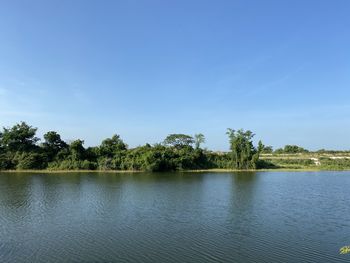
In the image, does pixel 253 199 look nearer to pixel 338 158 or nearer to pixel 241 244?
pixel 241 244

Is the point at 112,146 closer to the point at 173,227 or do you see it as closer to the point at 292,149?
the point at 173,227

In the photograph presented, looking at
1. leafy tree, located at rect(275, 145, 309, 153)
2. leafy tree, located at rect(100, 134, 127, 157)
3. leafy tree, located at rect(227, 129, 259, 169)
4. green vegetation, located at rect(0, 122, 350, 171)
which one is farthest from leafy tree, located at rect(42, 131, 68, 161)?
leafy tree, located at rect(275, 145, 309, 153)

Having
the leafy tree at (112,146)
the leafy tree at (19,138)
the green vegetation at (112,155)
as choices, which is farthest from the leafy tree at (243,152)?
the leafy tree at (19,138)

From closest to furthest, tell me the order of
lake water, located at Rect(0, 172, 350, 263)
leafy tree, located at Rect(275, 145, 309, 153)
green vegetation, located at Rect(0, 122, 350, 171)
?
lake water, located at Rect(0, 172, 350, 263) < green vegetation, located at Rect(0, 122, 350, 171) < leafy tree, located at Rect(275, 145, 309, 153)

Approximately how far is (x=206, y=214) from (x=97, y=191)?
15929mm

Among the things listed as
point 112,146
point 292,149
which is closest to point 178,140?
point 112,146

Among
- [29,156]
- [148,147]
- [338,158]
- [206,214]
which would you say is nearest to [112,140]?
[148,147]

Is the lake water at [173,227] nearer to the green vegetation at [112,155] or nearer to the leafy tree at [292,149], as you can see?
the green vegetation at [112,155]

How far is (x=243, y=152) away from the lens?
70.2 meters

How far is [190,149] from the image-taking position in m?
A: 73.9

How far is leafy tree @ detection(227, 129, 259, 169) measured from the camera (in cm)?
6956

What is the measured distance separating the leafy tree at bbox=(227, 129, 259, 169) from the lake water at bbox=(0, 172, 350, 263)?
36975 mm

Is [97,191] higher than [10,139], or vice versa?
[10,139]

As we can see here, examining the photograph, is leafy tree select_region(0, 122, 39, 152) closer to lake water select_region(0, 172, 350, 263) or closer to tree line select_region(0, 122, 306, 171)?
tree line select_region(0, 122, 306, 171)
